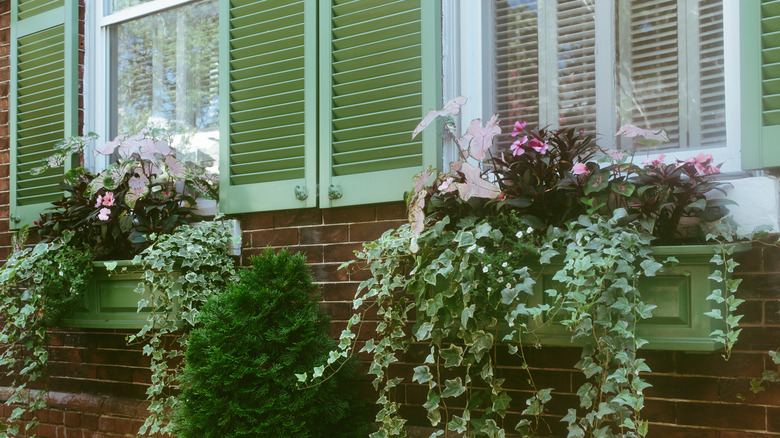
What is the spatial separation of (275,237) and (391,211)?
1.99 feet

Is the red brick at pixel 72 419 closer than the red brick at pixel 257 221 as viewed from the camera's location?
No

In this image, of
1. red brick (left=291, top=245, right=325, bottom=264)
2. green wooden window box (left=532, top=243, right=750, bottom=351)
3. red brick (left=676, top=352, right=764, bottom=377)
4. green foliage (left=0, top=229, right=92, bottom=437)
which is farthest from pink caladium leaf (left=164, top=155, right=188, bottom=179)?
red brick (left=676, top=352, right=764, bottom=377)

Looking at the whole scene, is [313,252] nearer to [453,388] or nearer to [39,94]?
[453,388]

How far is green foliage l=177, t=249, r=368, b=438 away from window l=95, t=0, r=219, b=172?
3.46 ft

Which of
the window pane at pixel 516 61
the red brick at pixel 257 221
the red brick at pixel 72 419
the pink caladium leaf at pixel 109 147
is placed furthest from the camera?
the red brick at pixel 72 419

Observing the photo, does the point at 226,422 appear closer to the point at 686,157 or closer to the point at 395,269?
the point at 395,269

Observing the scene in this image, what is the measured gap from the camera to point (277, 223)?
10.3ft

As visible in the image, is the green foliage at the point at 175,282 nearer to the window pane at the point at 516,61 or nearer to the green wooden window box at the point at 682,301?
the window pane at the point at 516,61

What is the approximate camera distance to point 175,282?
9.96ft

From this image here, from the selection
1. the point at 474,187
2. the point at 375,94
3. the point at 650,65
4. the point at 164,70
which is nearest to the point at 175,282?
the point at 375,94

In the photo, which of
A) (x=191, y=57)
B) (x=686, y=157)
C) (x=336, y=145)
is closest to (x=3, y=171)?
(x=191, y=57)

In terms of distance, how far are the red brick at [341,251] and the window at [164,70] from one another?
2.73 ft

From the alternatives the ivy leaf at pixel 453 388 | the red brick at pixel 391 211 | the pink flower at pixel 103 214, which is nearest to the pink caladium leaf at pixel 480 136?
the red brick at pixel 391 211

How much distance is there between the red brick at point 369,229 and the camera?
9.32 ft
